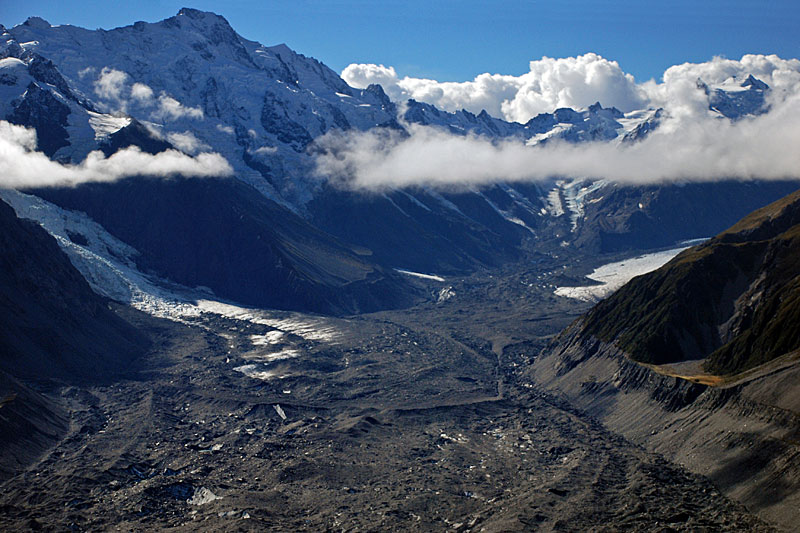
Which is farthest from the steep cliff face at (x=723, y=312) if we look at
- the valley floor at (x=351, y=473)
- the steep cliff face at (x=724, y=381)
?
the valley floor at (x=351, y=473)

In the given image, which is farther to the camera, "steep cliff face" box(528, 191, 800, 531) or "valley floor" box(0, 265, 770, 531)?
"steep cliff face" box(528, 191, 800, 531)

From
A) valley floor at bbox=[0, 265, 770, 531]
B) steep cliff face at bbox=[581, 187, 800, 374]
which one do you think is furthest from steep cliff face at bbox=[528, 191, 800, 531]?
valley floor at bbox=[0, 265, 770, 531]

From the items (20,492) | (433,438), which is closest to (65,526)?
(20,492)

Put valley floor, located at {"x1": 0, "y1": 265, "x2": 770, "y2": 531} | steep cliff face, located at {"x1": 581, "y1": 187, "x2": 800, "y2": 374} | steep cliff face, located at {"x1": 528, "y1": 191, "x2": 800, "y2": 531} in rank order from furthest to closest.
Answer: steep cliff face, located at {"x1": 581, "y1": 187, "x2": 800, "y2": 374}
steep cliff face, located at {"x1": 528, "y1": 191, "x2": 800, "y2": 531}
valley floor, located at {"x1": 0, "y1": 265, "x2": 770, "y2": 531}

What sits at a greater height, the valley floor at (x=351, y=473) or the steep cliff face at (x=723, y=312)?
the steep cliff face at (x=723, y=312)

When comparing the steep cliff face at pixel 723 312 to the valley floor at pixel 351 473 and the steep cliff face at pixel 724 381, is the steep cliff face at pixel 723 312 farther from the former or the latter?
the valley floor at pixel 351 473

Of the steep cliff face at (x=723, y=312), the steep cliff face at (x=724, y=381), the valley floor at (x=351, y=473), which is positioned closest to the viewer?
the valley floor at (x=351, y=473)

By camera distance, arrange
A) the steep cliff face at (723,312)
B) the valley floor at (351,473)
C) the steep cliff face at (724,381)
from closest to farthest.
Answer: the valley floor at (351,473) < the steep cliff face at (724,381) < the steep cliff face at (723,312)

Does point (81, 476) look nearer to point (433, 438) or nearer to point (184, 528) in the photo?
point (184, 528)

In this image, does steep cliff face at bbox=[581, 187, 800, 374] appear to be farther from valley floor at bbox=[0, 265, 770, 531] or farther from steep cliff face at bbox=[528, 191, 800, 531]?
valley floor at bbox=[0, 265, 770, 531]

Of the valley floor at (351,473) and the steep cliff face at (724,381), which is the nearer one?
the valley floor at (351,473)

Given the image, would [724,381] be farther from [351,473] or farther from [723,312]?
[351,473]

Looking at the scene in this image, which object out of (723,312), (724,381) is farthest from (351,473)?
(723,312)
